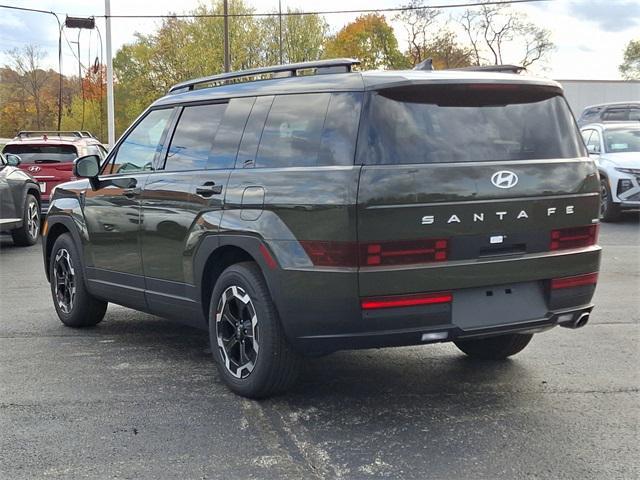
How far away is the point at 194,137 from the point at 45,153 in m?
9.63

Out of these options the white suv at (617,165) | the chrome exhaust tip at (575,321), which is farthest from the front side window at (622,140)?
the chrome exhaust tip at (575,321)

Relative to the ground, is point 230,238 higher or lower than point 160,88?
lower

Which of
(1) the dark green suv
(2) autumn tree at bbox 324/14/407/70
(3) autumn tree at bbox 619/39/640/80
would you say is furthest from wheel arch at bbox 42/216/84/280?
(3) autumn tree at bbox 619/39/640/80

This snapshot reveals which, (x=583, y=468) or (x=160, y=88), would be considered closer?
(x=583, y=468)

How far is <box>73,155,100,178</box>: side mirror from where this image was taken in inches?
234

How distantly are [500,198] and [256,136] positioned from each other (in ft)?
4.85

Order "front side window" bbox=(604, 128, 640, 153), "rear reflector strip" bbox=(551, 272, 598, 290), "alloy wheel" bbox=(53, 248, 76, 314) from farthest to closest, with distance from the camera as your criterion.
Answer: "front side window" bbox=(604, 128, 640, 153) < "alloy wheel" bbox=(53, 248, 76, 314) < "rear reflector strip" bbox=(551, 272, 598, 290)

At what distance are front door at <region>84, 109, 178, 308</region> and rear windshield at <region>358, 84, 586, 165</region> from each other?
2.05 m

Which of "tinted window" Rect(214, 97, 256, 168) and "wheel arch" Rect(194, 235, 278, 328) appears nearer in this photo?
"wheel arch" Rect(194, 235, 278, 328)

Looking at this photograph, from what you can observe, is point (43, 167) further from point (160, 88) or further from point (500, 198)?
point (160, 88)

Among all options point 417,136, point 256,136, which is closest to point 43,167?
point 256,136

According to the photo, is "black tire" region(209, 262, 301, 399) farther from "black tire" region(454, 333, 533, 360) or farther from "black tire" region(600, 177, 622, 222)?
"black tire" region(600, 177, 622, 222)

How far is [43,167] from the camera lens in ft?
44.8

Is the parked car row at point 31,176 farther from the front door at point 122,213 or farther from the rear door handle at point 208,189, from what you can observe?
the rear door handle at point 208,189
